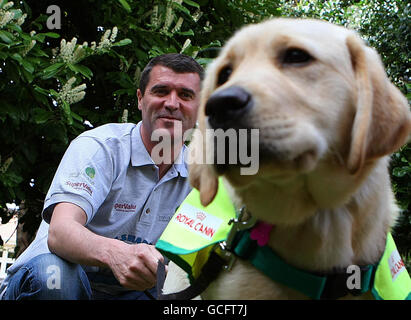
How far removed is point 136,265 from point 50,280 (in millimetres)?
687

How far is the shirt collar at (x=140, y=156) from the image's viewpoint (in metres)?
3.25

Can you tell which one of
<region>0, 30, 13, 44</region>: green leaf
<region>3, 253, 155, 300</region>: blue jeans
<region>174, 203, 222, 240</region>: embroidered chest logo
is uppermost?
<region>0, 30, 13, 44</region>: green leaf

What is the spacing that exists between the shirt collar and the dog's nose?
1.69 m

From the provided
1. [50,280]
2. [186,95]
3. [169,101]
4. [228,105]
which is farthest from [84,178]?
[228,105]

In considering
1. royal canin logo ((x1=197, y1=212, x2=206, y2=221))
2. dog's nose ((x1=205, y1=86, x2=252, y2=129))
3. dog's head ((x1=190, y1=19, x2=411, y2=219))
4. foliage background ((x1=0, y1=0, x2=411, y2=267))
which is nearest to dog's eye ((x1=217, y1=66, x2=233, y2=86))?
dog's head ((x1=190, y1=19, x2=411, y2=219))

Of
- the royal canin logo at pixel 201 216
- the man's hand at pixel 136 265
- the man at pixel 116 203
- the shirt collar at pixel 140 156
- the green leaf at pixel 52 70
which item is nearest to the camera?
the royal canin logo at pixel 201 216

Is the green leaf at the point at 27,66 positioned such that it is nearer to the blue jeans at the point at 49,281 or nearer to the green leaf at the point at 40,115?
the green leaf at the point at 40,115

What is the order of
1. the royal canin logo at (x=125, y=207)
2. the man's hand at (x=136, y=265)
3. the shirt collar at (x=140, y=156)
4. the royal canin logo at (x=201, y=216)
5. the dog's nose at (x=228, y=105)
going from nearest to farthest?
the dog's nose at (x=228, y=105), the royal canin logo at (x=201, y=216), the man's hand at (x=136, y=265), the royal canin logo at (x=125, y=207), the shirt collar at (x=140, y=156)

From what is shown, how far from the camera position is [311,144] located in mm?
1597

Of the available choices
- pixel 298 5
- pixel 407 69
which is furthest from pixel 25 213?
pixel 298 5

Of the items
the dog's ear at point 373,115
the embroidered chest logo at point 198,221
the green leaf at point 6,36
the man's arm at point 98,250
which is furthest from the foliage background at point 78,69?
the dog's ear at point 373,115

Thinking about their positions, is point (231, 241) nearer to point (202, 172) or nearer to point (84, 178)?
point (202, 172)

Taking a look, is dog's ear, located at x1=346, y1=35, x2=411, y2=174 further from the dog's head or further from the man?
the man

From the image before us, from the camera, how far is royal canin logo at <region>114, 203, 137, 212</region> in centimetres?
315
